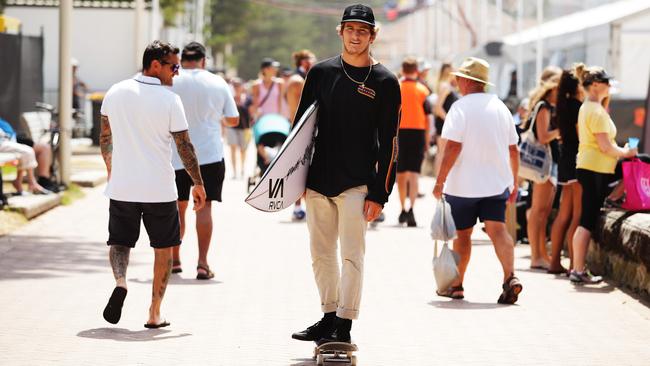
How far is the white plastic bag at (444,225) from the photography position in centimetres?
1012

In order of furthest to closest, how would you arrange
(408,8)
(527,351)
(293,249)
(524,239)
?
(408,8) → (524,239) → (293,249) → (527,351)

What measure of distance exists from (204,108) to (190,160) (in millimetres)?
2633

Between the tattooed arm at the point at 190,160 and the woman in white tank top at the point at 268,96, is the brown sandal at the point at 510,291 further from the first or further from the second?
the woman in white tank top at the point at 268,96

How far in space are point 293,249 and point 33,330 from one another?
5.35 metres

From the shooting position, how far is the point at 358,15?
7.48 meters

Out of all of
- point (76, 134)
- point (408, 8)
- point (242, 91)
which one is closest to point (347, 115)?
point (242, 91)

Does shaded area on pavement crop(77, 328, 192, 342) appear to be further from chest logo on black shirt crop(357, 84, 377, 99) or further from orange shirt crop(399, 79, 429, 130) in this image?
orange shirt crop(399, 79, 429, 130)

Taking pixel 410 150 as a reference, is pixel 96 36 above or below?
above

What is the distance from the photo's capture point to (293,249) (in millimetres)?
13695

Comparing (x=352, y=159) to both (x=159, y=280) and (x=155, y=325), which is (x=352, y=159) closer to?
(x=159, y=280)

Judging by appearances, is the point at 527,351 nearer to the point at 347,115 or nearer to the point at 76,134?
the point at 347,115

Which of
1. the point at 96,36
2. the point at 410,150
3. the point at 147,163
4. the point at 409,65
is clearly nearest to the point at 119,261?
the point at 147,163

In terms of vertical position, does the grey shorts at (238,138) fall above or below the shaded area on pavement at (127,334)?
above

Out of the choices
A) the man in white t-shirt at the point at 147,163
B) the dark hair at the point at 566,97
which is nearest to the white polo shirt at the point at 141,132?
the man in white t-shirt at the point at 147,163
